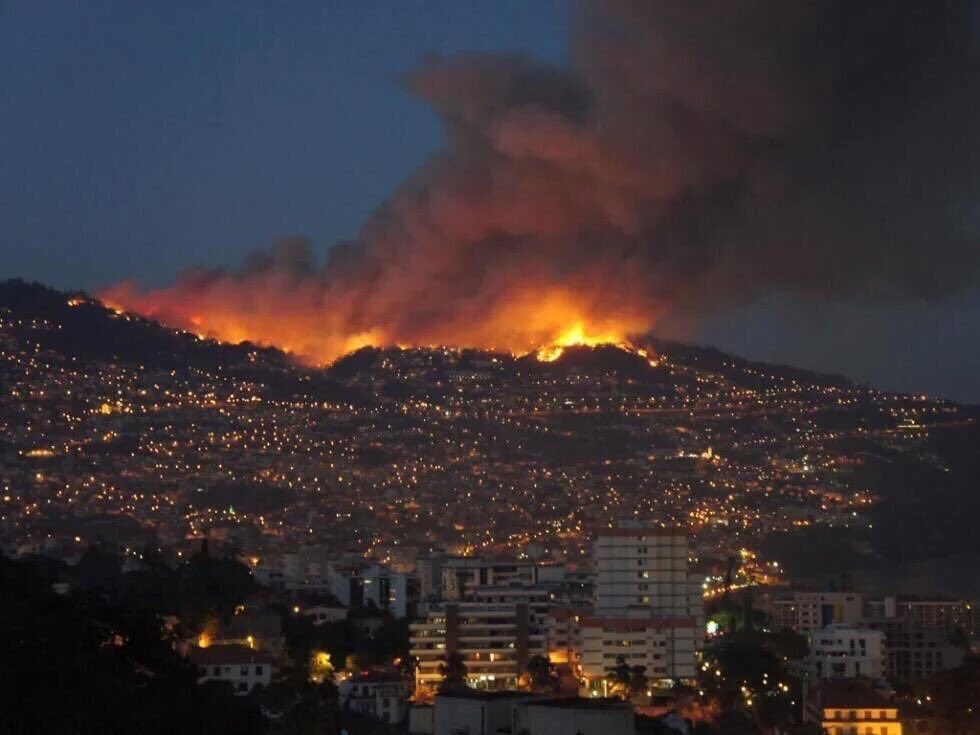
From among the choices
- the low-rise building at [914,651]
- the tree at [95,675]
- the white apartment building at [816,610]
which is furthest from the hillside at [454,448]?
the tree at [95,675]

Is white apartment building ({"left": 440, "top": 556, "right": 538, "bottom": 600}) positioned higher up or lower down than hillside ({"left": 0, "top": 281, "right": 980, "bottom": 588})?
lower down

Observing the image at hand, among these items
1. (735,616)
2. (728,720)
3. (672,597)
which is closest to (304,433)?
(735,616)

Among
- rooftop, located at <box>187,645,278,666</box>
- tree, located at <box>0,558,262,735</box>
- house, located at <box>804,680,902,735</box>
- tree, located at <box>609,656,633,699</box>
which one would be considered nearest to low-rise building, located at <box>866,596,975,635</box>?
tree, located at <box>609,656,633,699</box>

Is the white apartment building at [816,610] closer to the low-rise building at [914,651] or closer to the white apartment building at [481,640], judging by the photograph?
the low-rise building at [914,651]

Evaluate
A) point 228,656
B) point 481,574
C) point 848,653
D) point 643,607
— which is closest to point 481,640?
point 643,607

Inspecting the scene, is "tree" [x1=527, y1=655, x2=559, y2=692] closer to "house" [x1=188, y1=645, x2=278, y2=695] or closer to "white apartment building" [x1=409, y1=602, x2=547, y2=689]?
"white apartment building" [x1=409, y1=602, x2=547, y2=689]

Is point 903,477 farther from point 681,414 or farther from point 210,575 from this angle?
point 210,575

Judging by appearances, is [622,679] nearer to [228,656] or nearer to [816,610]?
[228,656]
